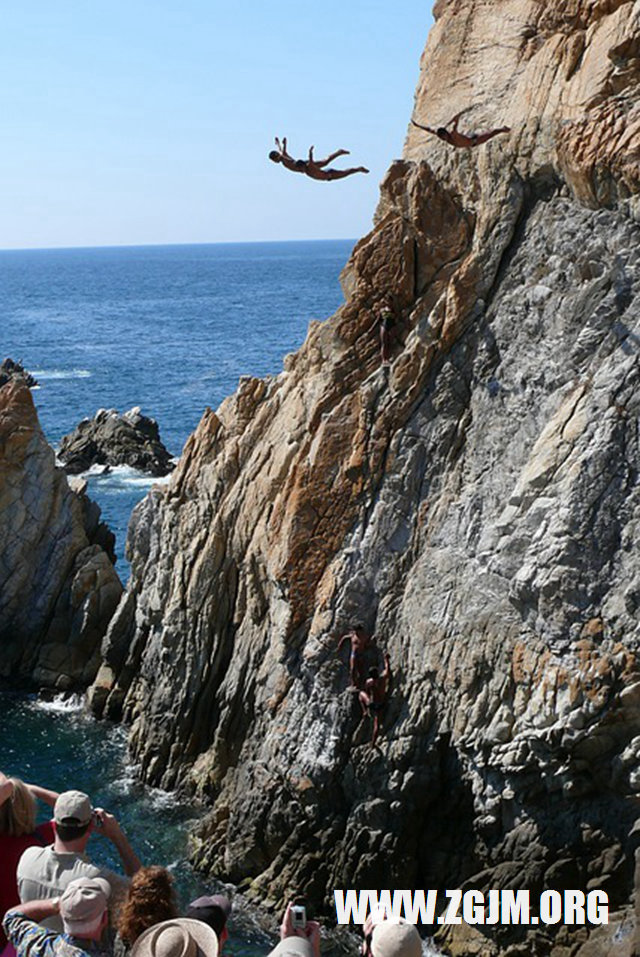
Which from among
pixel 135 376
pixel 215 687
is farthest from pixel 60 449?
pixel 215 687

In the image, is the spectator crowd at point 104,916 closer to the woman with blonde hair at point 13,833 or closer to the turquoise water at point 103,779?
the woman with blonde hair at point 13,833

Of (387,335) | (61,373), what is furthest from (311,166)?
(61,373)

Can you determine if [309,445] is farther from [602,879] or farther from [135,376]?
[135,376]

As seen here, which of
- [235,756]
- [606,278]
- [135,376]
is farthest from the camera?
[135,376]

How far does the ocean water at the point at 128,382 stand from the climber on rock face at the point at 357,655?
17.4 ft

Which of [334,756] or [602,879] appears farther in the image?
[334,756]

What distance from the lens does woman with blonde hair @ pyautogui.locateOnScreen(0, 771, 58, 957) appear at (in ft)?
34.2

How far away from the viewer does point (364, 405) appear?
26078 mm

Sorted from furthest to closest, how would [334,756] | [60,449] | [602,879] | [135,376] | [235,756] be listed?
1. [135,376]
2. [60,449]
3. [235,756]
4. [334,756]
5. [602,879]

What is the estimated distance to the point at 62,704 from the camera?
35.2 metres

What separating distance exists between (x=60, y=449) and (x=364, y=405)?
143 ft

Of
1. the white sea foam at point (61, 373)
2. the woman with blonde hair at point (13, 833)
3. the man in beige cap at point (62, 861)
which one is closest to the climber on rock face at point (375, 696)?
the woman with blonde hair at point (13, 833)

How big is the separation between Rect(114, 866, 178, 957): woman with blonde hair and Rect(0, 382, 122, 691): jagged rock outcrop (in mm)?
28000

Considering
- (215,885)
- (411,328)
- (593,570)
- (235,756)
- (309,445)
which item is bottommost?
(215,885)
